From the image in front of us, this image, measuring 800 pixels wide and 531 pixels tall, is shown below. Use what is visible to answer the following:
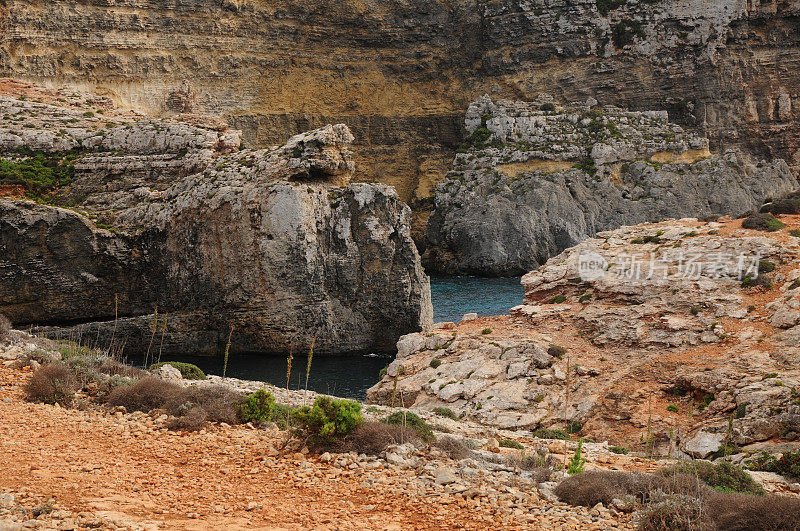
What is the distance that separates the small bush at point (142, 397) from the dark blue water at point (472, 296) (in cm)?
3423

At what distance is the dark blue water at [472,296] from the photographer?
171 feet

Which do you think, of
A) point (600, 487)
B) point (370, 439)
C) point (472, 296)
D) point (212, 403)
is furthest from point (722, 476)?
point (472, 296)

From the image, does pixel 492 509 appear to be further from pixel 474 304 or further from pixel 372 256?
pixel 474 304

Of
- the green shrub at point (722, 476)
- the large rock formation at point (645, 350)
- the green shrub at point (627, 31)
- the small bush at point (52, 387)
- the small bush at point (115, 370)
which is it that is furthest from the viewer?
the green shrub at point (627, 31)

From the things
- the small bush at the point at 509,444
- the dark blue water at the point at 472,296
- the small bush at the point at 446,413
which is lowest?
the dark blue water at the point at 472,296

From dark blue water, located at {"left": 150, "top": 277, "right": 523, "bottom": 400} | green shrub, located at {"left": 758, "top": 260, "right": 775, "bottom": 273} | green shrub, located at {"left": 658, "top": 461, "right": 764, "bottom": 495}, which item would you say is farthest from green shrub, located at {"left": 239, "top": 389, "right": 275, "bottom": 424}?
green shrub, located at {"left": 758, "top": 260, "right": 775, "bottom": 273}

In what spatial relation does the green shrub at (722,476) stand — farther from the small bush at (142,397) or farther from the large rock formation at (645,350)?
the small bush at (142,397)

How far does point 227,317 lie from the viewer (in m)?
41.9

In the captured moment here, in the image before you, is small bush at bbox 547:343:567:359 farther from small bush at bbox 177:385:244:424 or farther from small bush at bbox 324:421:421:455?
small bush at bbox 324:421:421:455

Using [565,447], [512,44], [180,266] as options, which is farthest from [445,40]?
[565,447]

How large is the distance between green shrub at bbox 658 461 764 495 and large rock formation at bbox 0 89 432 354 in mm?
29190

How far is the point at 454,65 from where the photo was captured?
92.7 metres

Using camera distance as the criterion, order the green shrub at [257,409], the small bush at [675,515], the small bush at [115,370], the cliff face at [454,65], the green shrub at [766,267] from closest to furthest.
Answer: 1. the small bush at [675,515]
2. the green shrub at [257,409]
3. the small bush at [115,370]
4. the green shrub at [766,267]
5. the cliff face at [454,65]

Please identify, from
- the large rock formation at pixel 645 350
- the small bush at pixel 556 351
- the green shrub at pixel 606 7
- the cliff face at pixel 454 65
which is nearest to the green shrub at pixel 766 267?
the large rock formation at pixel 645 350
